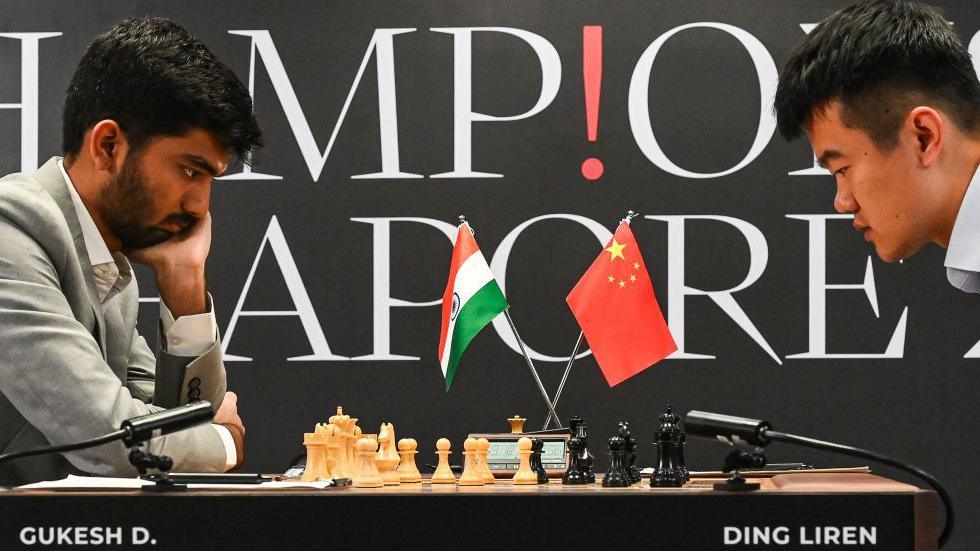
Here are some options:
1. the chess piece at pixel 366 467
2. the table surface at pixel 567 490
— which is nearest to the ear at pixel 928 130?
the table surface at pixel 567 490

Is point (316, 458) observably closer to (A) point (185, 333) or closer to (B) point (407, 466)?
(B) point (407, 466)

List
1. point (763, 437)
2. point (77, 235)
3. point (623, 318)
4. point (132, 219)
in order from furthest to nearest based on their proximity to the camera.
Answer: point (623, 318) → point (132, 219) → point (77, 235) → point (763, 437)

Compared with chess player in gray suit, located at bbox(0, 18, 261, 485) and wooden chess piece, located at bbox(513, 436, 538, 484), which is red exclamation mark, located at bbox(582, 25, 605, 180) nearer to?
chess player in gray suit, located at bbox(0, 18, 261, 485)

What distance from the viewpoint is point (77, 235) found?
2238 mm

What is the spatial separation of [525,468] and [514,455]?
294 millimetres

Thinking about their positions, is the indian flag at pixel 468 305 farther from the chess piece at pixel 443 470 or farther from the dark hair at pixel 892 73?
the dark hair at pixel 892 73

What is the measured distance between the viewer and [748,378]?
4.10m

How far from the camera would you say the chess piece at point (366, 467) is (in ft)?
6.07

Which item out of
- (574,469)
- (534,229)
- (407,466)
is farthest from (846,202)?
(534,229)

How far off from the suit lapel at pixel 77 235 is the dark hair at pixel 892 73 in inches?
57.6

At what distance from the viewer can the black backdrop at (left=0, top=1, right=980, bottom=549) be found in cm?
408

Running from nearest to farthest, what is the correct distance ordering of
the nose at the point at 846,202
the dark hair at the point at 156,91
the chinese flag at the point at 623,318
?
the nose at the point at 846,202, the dark hair at the point at 156,91, the chinese flag at the point at 623,318

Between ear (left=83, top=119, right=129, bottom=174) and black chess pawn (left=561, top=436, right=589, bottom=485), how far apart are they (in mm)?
1114
